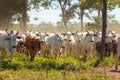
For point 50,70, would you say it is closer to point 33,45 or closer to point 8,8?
point 33,45

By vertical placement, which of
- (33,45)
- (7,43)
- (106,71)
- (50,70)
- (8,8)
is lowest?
(106,71)

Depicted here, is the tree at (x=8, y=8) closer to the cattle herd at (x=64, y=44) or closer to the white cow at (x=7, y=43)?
the cattle herd at (x=64, y=44)

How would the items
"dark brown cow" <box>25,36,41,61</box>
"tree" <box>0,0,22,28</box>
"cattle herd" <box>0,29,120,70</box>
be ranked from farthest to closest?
1. "tree" <box>0,0,22,28</box>
2. "cattle herd" <box>0,29,120,70</box>
3. "dark brown cow" <box>25,36,41,61</box>

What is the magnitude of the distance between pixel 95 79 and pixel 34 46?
743cm

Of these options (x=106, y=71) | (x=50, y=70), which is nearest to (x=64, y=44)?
(x=106, y=71)

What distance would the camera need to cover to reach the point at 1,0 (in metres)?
47.9

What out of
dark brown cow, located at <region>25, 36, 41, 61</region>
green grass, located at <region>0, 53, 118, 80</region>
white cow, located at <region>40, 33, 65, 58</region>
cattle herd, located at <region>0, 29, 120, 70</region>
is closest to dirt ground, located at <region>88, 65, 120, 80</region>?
green grass, located at <region>0, 53, 118, 80</region>

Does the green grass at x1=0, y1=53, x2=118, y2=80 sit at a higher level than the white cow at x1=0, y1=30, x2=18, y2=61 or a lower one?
lower

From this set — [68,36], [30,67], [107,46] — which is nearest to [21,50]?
[68,36]

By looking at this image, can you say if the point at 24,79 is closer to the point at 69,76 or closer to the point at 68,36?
the point at 69,76

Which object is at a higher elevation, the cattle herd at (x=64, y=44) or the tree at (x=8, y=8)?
the tree at (x=8, y=8)

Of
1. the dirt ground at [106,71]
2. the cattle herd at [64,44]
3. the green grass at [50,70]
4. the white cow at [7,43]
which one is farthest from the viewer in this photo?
the cattle herd at [64,44]

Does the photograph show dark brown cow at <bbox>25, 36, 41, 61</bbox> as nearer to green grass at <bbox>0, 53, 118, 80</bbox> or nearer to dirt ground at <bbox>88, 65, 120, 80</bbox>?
green grass at <bbox>0, 53, 118, 80</bbox>

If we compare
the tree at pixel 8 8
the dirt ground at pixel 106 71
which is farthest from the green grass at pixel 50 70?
the tree at pixel 8 8
